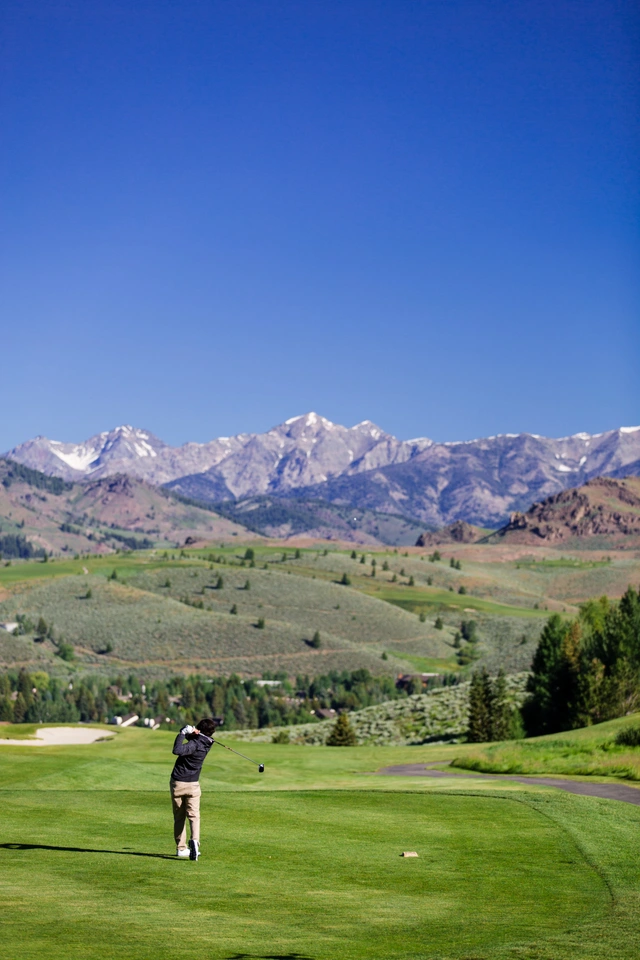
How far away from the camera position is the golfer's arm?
18609mm

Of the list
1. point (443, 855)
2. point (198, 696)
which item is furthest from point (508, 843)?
point (198, 696)

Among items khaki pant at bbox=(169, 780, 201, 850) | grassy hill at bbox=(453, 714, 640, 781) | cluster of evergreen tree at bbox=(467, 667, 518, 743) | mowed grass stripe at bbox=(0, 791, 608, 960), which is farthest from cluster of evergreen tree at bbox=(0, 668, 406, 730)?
khaki pant at bbox=(169, 780, 201, 850)

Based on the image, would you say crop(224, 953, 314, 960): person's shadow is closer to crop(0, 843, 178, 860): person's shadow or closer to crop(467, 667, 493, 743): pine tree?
crop(0, 843, 178, 860): person's shadow

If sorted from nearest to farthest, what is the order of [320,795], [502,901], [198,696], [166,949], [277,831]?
[166,949]
[502,901]
[277,831]
[320,795]
[198,696]

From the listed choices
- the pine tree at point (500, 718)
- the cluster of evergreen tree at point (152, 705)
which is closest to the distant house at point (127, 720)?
the cluster of evergreen tree at point (152, 705)

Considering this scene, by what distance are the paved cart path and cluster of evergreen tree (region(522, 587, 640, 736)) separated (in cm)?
3408

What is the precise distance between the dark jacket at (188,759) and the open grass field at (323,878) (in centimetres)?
143

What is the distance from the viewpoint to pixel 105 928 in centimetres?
1296

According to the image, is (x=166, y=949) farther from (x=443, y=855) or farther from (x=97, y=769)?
(x=97, y=769)

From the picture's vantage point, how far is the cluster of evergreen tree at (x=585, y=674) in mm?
83250

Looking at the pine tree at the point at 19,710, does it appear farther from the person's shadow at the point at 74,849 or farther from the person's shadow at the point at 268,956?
the person's shadow at the point at 268,956

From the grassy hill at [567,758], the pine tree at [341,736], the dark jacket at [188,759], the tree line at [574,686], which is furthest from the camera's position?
the pine tree at [341,736]

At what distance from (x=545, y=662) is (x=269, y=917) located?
83.8m

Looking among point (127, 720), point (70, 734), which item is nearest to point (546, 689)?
point (70, 734)
